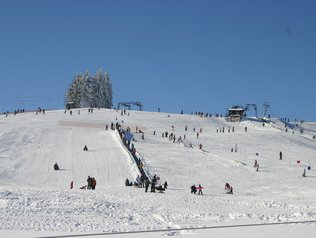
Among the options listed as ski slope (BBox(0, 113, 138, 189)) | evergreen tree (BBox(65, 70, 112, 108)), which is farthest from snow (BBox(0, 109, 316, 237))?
evergreen tree (BBox(65, 70, 112, 108))

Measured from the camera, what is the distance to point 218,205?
66.1 ft

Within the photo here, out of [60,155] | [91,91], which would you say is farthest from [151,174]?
[91,91]

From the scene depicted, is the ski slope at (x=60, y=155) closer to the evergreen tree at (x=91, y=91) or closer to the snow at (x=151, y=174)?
the snow at (x=151, y=174)

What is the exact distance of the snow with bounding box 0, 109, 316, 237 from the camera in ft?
47.8

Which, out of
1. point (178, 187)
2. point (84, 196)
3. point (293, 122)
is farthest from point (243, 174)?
point (293, 122)

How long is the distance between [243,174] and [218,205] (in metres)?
16.4

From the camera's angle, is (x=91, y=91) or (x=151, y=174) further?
(x=91, y=91)

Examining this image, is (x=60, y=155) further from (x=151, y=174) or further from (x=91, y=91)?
(x=91, y=91)

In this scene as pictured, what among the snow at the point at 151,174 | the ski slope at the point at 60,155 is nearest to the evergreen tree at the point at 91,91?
the snow at the point at 151,174

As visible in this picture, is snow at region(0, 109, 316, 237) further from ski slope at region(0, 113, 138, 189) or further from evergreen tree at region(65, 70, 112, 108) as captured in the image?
evergreen tree at region(65, 70, 112, 108)

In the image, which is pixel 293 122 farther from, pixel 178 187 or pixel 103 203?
pixel 103 203

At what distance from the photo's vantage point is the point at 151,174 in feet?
112

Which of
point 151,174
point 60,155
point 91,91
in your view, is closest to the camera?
point 151,174

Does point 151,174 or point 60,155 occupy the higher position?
point 60,155
